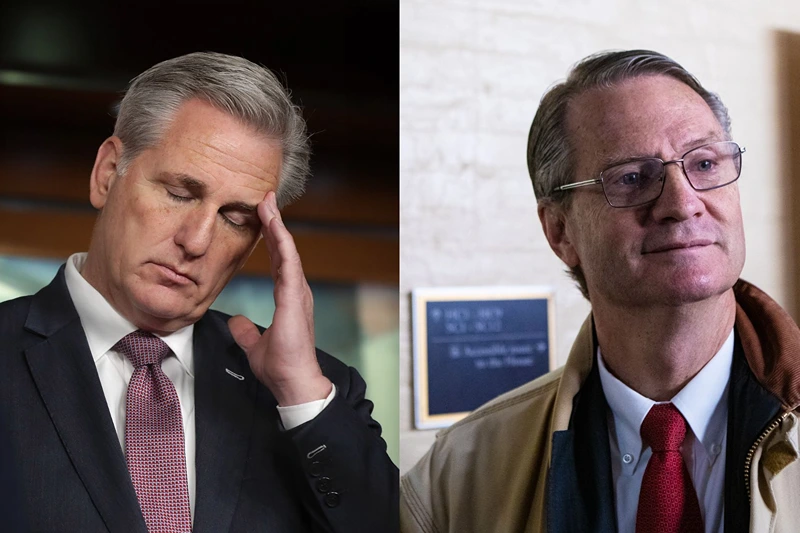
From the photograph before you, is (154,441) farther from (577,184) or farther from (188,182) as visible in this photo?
(577,184)

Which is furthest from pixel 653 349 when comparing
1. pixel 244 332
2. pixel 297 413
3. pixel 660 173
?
pixel 244 332

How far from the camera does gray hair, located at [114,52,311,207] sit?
1.56m

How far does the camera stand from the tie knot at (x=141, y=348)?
155cm

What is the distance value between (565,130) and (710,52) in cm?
69

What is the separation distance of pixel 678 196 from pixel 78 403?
135 centimetres

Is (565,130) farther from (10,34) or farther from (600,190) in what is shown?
(10,34)

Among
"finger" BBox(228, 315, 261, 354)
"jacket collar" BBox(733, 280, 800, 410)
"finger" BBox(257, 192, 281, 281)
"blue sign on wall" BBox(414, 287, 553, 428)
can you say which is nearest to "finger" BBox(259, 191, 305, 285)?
"finger" BBox(257, 192, 281, 281)

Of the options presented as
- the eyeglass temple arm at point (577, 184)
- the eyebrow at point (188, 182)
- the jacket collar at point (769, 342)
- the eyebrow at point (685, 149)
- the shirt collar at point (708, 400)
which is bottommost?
the shirt collar at point (708, 400)

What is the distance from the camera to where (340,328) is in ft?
6.16

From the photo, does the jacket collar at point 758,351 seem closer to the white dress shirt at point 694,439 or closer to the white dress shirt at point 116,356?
the white dress shirt at point 694,439

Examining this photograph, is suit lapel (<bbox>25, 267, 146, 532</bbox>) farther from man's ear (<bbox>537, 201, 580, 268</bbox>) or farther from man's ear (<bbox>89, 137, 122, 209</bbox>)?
man's ear (<bbox>537, 201, 580, 268</bbox>)

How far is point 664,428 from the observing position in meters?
1.96

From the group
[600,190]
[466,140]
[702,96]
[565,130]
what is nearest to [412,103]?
[466,140]

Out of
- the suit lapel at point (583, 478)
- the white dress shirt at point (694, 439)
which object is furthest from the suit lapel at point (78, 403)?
the white dress shirt at point (694, 439)
